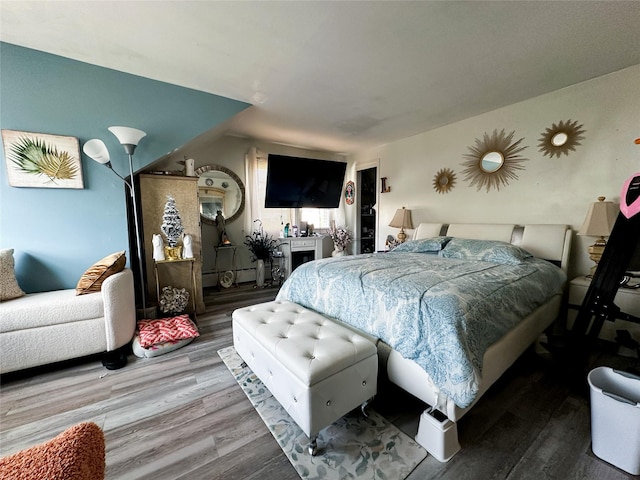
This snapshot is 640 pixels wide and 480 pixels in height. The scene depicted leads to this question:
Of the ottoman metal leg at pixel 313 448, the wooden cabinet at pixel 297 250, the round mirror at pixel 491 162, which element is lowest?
the ottoman metal leg at pixel 313 448

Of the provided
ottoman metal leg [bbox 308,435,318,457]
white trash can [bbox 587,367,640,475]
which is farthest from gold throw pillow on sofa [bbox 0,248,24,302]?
white trash can [bbox 587,367,640,475]

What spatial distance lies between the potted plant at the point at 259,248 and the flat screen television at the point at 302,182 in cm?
61

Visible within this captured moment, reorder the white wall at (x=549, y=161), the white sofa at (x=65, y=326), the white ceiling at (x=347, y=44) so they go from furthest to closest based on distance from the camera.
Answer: the white wall at (x=549, y=161) → the white sofa at (x=65, y=326) → the white ceiling at (x=347, y=44)

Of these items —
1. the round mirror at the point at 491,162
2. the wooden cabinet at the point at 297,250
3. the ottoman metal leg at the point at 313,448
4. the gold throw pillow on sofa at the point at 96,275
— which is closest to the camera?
the ottoman metal leg at the point at 313,448

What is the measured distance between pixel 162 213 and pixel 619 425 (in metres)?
3.67

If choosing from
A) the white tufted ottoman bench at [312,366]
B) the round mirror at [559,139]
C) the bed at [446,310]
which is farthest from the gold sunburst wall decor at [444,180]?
the white tufted ottoman bench at [312,366]

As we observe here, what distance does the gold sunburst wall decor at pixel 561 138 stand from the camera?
2488 millimetres

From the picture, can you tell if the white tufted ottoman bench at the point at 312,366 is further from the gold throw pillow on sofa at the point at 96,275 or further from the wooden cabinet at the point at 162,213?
the wooden cabinet at the point at 162,213

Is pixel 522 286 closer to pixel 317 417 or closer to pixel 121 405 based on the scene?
pixel 317 417

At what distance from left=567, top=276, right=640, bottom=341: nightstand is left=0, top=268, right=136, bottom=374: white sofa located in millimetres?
3723

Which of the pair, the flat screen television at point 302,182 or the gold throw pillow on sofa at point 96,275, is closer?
the gold throw pillow on sofa at point 96,275

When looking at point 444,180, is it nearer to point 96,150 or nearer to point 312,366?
point 312,366

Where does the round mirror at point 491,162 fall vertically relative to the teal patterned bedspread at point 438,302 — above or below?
above

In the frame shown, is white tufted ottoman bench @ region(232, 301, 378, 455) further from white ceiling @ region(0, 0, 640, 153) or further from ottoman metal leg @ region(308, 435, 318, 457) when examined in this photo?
white ceiling @ region(0, 0, 640, 153)
